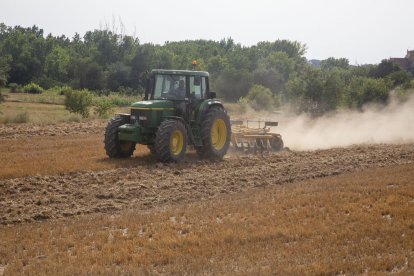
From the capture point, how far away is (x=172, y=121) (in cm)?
1467

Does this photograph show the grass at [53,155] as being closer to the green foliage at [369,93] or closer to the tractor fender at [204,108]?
the tractor fender at [204,108]

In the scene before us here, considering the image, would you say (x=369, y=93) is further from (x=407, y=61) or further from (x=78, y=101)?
(x=407, y=61)

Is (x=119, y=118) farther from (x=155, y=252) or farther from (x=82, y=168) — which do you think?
(x=155, y=252)

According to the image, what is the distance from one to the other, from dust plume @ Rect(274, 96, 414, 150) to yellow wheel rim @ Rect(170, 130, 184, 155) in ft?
20.1

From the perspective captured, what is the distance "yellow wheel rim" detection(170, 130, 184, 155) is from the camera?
49.0 feet

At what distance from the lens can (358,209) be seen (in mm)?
10094

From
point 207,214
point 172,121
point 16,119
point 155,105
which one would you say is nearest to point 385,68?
point 16,119

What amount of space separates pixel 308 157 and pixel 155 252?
9.78 m

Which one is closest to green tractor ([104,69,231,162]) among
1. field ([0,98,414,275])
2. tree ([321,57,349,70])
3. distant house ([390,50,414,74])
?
field ([0,98,414,275])

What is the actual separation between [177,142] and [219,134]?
2065 millimetres

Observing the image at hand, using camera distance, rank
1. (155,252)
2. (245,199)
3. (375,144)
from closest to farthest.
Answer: (155,252) < (245,199) < (375,144)

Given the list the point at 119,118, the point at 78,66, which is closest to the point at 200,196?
the point at 119,118

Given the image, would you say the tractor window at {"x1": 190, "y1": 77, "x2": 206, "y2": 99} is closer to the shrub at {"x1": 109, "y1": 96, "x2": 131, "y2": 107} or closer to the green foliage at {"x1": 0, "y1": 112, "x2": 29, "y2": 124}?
the green foliage at {"x1": 0, "y1": 112, "x2": 29, "y2": 124}

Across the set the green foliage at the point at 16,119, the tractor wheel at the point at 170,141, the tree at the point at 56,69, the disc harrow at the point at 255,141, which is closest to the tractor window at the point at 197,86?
the tractor wheel at the point at 170,141
